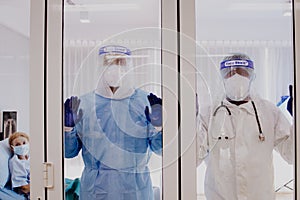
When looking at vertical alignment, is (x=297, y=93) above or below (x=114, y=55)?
below

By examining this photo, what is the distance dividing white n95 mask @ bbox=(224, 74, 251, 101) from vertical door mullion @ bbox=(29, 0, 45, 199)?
35.4 inches

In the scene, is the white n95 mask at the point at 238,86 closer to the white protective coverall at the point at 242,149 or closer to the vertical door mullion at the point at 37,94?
the white protective coverall at the point at 242,149

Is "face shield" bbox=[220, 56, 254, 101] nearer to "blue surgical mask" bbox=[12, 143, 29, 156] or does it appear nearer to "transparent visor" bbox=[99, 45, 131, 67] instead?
"transparent visor" bbox=[99, 45, 131, 67]

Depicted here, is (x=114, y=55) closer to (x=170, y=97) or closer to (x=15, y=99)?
(x=170, y=97)

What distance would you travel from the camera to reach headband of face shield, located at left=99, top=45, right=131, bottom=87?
1668 mm

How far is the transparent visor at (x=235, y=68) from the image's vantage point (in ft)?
5.38

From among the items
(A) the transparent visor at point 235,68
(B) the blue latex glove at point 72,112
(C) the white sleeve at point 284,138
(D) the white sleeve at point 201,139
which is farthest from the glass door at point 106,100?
(C) the white sleeve at point 284,138

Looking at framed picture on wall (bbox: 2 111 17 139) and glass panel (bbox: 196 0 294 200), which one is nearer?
glass panel (bbox: 196 0 294 200)

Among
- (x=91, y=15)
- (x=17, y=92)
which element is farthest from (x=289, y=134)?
(x=17, y=92)

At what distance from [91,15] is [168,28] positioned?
15.2 inches

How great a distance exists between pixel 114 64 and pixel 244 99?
0.65 meters

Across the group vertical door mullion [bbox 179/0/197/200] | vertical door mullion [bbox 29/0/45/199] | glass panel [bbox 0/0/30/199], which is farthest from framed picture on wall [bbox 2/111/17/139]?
vertical door mullion [bbox 179/0/197/200]

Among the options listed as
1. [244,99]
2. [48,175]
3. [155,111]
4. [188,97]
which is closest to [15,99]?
[48,175]

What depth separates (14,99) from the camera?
1722mm
